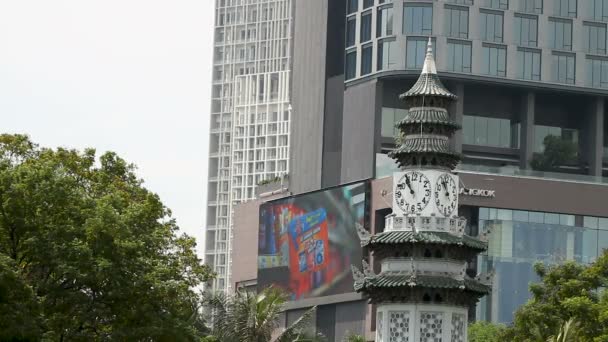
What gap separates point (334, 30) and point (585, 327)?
74.7 meters

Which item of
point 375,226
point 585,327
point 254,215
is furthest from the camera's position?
point 254,215

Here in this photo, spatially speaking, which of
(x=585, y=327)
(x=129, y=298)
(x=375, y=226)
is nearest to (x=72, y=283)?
(x=129, y=298)

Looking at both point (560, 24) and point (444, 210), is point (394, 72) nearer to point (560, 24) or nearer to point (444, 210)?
point (560, 24)

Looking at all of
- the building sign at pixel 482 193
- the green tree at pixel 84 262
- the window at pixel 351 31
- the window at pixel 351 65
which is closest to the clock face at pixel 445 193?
the green tree at pixel 84 262

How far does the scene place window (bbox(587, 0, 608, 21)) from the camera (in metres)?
162

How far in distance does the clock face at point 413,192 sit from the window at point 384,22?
8408 cm

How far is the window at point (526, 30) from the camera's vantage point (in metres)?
161

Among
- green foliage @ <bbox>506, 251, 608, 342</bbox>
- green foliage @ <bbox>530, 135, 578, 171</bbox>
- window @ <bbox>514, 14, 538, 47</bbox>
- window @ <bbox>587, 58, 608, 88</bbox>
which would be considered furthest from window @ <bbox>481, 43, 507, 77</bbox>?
green foliage @ <bbox>506, 251, 608, 342</bbox>

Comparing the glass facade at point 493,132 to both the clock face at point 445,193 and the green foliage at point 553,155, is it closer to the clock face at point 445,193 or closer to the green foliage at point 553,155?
the green foliage at point 553,155

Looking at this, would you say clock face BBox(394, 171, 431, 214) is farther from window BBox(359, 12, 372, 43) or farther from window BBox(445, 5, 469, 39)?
window BBox(359, 12, 372, 43)

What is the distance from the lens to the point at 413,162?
251 feet

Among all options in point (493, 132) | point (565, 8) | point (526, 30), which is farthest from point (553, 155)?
point (565, 8)

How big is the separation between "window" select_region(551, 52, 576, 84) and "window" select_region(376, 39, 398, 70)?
40.9 ft

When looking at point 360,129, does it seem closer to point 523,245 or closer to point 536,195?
point 536,195
